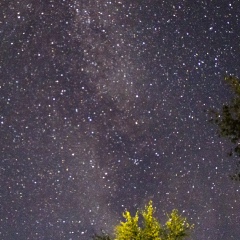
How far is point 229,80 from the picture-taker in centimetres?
1284

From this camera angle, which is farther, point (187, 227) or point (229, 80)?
point (187, 227)

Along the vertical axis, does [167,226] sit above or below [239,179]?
above

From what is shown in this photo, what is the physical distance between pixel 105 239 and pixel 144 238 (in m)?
1.88

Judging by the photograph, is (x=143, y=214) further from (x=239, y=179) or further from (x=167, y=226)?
(x=239, y=179)

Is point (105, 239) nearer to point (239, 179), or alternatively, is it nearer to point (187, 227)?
point (187, 227)

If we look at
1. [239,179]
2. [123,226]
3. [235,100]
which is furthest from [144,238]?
[235,100]

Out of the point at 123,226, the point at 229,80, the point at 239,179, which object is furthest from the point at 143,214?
the point at 229,80

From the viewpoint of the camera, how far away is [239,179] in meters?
12.8

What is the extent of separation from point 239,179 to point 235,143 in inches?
41.8

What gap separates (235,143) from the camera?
504 inches

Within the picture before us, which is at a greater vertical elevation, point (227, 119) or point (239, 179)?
point (227, 119)

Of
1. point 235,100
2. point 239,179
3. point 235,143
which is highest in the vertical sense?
point 235,100

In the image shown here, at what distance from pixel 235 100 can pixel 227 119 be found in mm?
615

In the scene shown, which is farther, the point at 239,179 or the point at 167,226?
the point at 167,226
